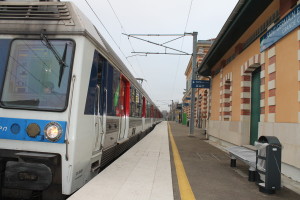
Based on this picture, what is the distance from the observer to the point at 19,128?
3949 mm

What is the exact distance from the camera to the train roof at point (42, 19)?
4137 mm

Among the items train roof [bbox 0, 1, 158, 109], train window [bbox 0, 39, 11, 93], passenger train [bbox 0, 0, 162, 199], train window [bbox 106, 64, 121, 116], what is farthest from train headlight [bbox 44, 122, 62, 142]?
train window [bbox 106, 64, 121, 116]

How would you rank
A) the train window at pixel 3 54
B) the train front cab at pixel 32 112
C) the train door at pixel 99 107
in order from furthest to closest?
1. the train door at pixel 99 107
2. the train window at pixel 3 54
3. the train front cab at pixel 32 112

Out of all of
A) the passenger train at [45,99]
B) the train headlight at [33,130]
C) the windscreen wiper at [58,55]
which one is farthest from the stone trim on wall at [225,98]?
the train headlight at [33,130]

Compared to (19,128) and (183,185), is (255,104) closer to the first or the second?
(183,185)

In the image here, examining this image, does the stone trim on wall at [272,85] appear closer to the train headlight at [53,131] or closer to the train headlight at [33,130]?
the train headlight at [53,131]

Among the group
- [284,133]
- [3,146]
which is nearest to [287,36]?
[284,133]

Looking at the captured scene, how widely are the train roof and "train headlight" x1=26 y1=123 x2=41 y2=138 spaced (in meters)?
1.30

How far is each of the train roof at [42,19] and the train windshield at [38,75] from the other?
6.8 inches

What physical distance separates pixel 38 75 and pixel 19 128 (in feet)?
2.51

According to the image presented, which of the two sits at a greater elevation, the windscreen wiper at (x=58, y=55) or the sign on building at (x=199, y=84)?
the sign on building at (x=199, y=84)

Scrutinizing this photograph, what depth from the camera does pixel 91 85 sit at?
446 centimetres

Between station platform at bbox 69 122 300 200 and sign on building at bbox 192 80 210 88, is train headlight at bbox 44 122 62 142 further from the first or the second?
sign on building at bbox 192 80 210 88

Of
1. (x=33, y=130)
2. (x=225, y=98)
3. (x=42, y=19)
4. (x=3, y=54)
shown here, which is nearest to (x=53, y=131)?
(x=33, y=130)
